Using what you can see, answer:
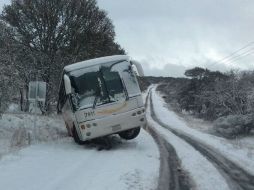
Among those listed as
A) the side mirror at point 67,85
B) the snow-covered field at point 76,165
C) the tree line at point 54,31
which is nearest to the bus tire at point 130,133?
the snow-covered field at point 76,165

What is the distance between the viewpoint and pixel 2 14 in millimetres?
37031

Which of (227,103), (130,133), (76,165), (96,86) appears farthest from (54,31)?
(76,165)

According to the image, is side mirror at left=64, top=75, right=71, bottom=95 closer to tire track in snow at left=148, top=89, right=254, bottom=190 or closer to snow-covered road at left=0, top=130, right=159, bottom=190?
snow-covered road at left=0, top=130, right=159, bottom=190

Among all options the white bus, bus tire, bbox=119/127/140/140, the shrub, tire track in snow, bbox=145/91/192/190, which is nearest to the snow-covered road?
tire track in snow, bbox=145/91/192/190

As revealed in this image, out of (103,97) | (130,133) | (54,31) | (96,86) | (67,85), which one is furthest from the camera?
(54,31)

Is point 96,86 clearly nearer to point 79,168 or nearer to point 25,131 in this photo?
point 25,131

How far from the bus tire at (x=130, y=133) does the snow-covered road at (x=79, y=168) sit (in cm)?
135

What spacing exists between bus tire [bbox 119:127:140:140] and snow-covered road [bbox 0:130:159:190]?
53.0 inches

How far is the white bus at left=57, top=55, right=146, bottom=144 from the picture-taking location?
18297mm

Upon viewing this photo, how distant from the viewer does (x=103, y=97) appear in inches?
735

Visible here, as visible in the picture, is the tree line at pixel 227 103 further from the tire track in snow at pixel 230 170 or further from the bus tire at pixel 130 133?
the tire track in snow at pixel 230 170

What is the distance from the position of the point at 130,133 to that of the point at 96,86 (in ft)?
9.85

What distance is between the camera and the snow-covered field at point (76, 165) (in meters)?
11.7

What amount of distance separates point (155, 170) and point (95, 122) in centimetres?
501
